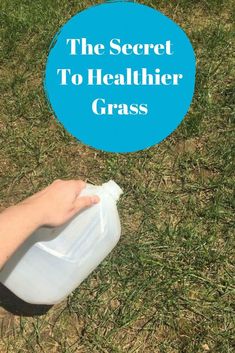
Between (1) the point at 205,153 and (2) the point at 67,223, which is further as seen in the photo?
(1) the point at 205,153

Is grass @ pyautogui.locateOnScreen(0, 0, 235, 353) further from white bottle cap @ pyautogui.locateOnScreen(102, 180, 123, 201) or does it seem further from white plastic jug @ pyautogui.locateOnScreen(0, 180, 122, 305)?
white bottle cap @ pyautogui.locateOnScreen(102, 180, 123, 201)

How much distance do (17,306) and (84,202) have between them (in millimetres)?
555

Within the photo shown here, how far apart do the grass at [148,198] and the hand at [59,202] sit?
0.39m

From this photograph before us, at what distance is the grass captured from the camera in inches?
77.2

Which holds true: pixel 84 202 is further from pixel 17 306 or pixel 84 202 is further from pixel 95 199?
pixel 17 306

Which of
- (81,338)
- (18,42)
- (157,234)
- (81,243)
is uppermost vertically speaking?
(18,42)

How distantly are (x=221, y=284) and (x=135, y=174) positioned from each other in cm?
59

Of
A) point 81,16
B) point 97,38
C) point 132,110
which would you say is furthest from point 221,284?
point 81,16

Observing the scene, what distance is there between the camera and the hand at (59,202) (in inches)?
66.5

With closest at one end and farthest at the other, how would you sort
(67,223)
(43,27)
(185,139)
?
(67,223), (185,139), (43,27)

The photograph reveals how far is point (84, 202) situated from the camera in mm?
1779

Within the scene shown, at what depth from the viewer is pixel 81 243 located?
6.25 ft

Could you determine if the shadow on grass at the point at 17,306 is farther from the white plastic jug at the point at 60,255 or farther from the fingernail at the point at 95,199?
the fingernail at the point at 95,199

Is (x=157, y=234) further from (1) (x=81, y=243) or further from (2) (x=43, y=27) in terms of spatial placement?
(2) (x=43, y=27)
